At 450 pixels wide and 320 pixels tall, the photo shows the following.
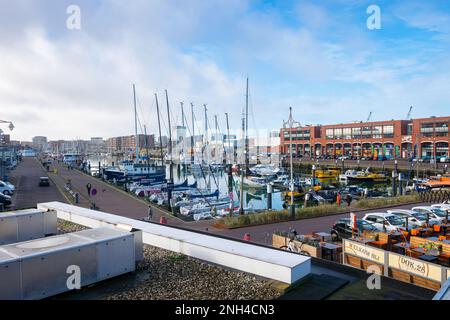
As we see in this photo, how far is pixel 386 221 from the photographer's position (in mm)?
17828

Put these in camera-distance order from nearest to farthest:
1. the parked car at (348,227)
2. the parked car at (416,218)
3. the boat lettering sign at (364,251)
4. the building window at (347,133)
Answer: the boat lettering sign at (364,251) → the parked car at (348,227) → the parked car at (416,218) → the building window at (347,133)

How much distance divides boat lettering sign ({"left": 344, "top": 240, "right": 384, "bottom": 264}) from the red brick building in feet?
246

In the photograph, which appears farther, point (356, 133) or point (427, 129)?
point (356, 133)

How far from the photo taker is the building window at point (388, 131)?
92.3 m

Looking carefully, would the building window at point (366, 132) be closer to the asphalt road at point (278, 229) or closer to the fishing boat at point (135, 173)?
the fishing boat at point (135, 173)

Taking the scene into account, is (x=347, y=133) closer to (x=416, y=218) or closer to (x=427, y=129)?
(x=427, y=129)

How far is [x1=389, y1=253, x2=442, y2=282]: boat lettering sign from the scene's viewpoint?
867 cm

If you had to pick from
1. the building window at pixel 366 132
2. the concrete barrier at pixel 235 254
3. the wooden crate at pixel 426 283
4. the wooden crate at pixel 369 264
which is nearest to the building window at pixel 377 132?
the building window at pixel 366 132

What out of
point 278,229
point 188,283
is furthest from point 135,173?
point 188,283

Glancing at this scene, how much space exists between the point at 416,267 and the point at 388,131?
93.0 meters

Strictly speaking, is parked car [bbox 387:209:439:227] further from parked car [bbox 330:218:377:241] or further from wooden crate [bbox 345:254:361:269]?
wooden crate [bbox 345:254:361:269]

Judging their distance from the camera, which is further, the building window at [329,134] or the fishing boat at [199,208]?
the building window at [329,134]

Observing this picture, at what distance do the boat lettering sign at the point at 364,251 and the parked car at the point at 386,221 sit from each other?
21.7ft
